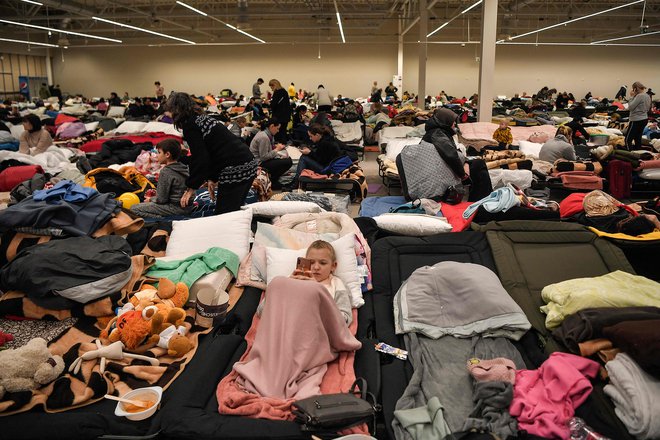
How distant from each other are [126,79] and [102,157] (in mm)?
19817

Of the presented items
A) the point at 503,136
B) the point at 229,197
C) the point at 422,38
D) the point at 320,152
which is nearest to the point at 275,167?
the point at 320,152

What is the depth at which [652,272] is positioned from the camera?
3523 mm

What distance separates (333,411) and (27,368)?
1.42 m

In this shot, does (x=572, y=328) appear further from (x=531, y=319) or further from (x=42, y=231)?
(x=42, y=231)

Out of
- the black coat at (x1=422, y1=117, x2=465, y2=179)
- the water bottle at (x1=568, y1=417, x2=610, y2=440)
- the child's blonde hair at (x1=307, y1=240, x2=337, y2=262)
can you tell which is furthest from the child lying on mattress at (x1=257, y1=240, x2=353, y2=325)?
the black coat at (x1=422, y1=117, x2=465, y2=179)

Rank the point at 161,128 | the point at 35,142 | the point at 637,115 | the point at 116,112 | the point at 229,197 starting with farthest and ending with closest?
the point at 116,112, the point at 161,128, the point at 637,115, the point at 35,142, the point at 229,197

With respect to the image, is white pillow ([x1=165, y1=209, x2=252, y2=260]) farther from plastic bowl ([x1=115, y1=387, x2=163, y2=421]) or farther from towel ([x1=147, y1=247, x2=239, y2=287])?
plastic bowl ([x1=115, y1=387, x2=163, y2=421])

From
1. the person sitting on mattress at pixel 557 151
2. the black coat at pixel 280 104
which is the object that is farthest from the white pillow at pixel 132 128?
the person sitting on mattress at pixel 557 151

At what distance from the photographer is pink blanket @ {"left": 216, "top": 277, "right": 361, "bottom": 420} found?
2244 millimetres

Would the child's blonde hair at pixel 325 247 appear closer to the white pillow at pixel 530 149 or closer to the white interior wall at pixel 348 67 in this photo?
the white pillow at pixel 530 149

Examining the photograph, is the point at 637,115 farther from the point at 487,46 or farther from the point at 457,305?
the point at 457,305

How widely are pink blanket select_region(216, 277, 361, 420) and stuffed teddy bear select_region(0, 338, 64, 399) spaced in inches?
31.4

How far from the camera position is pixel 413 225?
370 centimetres

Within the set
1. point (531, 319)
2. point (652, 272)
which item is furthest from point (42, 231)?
point (652, 272)
